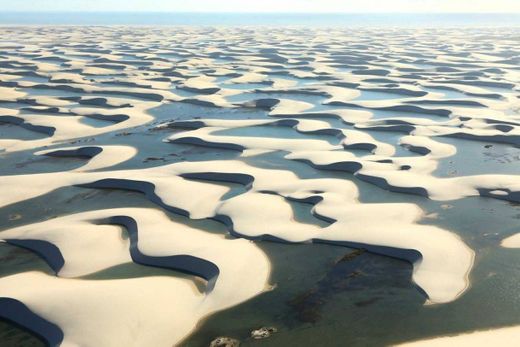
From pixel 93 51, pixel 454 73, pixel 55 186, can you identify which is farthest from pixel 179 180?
pixel 93 51

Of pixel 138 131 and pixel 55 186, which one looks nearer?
pixel 55 186

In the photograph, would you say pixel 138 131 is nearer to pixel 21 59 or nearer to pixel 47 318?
pixel 47 318

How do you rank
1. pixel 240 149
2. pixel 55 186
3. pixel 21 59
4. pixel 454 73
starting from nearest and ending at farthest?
pixel 55 186 < pixel 240 149 < pixel 454 73 < pixel 21 59

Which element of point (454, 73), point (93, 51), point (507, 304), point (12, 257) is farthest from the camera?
point (93, 51)

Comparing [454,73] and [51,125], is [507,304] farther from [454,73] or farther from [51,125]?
[454,73]

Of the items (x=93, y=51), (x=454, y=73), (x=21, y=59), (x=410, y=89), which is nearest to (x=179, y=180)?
(x=410, y=89)

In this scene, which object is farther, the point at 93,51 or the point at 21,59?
the point at 93,51
